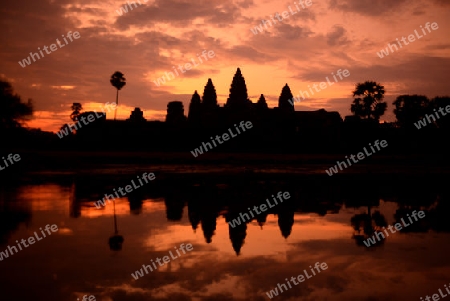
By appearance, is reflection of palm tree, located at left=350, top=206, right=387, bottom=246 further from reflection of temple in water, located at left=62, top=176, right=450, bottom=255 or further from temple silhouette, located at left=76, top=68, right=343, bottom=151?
temple silhouette, located at left=76, top=68, right=343, bottom=151

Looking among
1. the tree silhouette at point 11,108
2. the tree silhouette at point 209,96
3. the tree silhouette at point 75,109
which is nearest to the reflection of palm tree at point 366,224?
the tree silhouette at point 11,108

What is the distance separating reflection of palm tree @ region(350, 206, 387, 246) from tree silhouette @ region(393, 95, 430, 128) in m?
63.4

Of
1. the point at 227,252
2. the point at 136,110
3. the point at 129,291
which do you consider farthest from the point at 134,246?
the point at 136,110

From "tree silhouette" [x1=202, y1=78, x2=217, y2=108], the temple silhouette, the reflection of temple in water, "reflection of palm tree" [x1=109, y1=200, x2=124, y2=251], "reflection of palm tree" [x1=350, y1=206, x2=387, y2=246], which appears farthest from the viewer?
"tree silhouette" [x1=202, y1=78, x2=217, y2=108]

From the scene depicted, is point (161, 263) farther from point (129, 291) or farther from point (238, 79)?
point (238, 79)


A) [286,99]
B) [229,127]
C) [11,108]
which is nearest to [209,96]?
[229,127]

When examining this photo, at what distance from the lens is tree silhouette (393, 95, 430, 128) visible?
233 feet

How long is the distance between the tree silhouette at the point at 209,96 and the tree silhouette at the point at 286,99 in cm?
1428

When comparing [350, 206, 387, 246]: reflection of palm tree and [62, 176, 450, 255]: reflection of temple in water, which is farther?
[62, 176, 450, 255]: reflection of temple in water

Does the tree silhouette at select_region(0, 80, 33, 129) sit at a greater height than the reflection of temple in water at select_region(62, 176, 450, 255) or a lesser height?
greater

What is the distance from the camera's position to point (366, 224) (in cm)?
1095

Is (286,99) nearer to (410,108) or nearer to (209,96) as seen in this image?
(209,96)

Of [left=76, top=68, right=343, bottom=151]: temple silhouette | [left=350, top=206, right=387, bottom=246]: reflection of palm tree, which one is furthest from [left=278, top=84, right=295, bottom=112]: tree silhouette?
[left=350, top=206, right=387, bottom=246]: reflection of palm tree

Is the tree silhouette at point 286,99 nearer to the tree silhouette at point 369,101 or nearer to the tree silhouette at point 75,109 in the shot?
the tree silhouette at point 369,101
